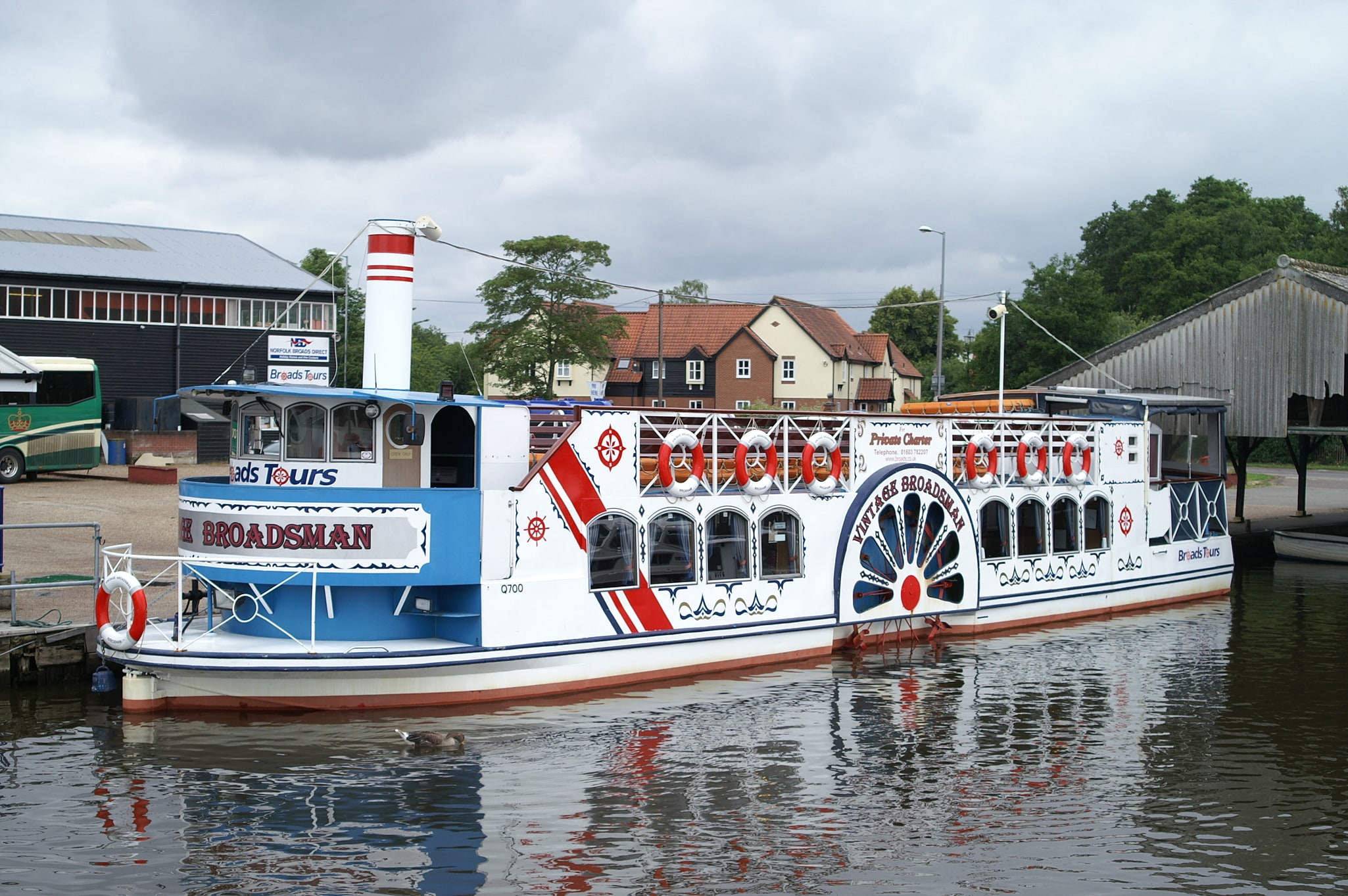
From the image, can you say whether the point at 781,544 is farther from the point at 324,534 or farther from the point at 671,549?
the point at 324,534

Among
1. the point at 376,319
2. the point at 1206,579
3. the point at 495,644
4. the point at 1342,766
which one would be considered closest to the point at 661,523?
the point at 495,644

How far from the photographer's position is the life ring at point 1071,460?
25.3 metres

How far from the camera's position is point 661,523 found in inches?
731

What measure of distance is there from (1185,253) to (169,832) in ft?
317

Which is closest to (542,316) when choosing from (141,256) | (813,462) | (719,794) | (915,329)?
(141,256)

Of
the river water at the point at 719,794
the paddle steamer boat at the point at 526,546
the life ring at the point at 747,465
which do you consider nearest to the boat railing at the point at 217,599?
the paddle steamer boat at the point at 526,546

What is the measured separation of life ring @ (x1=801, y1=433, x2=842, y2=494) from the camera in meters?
20.3

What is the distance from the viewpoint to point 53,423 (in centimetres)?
3997

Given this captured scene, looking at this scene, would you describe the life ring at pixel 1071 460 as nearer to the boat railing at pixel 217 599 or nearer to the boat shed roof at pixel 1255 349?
the boat shed roof at pixel 1255 349

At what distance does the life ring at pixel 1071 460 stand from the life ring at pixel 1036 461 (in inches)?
17.1

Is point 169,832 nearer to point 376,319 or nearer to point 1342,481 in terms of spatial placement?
point 376,319

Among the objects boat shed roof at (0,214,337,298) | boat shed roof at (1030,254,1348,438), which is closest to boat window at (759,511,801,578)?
boat shed roof at (1030,254,1348,438)

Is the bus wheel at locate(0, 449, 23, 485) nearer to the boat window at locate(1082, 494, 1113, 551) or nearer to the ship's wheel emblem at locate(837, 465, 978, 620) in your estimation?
the ship's wheel emblem at locate(837, 465, 978, 620)

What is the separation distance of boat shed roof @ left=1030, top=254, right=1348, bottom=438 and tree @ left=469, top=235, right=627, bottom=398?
Result: 26.4 metres
